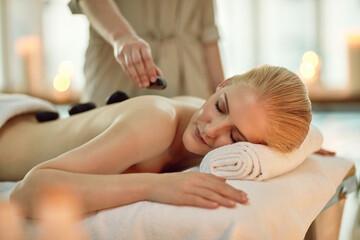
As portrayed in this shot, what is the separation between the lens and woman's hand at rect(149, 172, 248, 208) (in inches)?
38.2

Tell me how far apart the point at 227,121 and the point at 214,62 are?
36.3 inches

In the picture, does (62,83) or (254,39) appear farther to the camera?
(62,83)

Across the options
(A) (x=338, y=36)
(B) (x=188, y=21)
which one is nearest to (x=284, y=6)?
(A) (x=338, y=36)

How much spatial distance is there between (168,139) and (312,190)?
1.37 ft

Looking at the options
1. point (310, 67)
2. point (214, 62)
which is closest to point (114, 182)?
point (214, 62)

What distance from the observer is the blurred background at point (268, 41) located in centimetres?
493

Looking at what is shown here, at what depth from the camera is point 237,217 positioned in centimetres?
92

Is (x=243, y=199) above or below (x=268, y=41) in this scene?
above

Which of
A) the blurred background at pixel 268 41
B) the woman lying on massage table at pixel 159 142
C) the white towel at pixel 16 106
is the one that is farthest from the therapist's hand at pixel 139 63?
the blurred background at pixel 268 41

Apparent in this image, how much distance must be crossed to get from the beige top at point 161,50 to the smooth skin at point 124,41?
0.24 metres

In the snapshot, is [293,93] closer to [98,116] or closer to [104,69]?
[98,116]

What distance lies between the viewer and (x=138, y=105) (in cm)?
128

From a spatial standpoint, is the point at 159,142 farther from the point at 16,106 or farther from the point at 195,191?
the point at 16,106

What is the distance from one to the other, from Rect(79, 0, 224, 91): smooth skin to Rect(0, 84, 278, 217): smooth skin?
12cm
